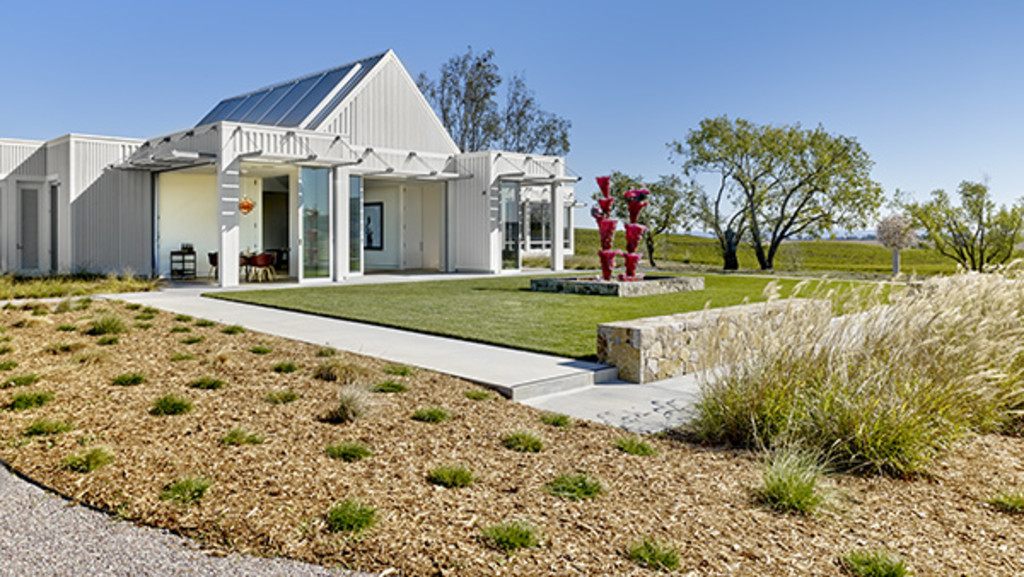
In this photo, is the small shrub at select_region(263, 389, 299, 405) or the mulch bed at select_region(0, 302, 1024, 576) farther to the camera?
the small shrub at select_region(263, 389, 299, 405)

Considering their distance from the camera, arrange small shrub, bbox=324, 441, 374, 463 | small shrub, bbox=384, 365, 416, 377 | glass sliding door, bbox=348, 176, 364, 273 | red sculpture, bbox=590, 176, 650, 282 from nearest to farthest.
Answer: small shrub, bbox=324, 441, 374, 463 → small shrub, bbox=384, 365, 416, 377 → red sculpture, bbox=590, 176, 650, 282 → glass sliding door, bbox=348, 176, 364, 273

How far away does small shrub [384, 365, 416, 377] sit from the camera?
669 cm

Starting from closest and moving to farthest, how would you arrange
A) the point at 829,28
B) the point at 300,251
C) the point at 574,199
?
the point at 829,28 < the point at 300,251 < the point at 574,199

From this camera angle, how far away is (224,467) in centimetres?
416

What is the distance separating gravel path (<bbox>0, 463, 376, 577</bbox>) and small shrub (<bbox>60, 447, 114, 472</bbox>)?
19.0 inches

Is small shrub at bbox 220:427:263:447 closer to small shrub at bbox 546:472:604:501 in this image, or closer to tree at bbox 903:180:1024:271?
small shrub at bbox 546:472:604:501

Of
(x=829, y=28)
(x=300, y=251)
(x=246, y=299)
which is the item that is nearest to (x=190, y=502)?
(x=246, y=299)

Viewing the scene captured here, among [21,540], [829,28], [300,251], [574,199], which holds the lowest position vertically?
[21,540]

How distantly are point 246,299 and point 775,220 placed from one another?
72.8 feet

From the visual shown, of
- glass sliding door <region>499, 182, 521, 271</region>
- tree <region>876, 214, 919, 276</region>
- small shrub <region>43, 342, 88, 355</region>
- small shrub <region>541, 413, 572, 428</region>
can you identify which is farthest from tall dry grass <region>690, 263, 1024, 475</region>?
tree <region>876, 214, 919, 276</region>

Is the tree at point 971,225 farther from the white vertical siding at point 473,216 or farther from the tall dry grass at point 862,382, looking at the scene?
the tall dry grass at point 862,382

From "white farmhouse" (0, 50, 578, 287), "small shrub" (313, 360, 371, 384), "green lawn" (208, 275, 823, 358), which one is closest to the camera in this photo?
"small shrub" (313, 360, 371, 384)

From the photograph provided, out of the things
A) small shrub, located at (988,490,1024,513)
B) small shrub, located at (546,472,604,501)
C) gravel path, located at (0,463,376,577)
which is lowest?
small shrub, located at (988,490,1024,513)

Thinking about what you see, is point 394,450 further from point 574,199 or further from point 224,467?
point 574,199
